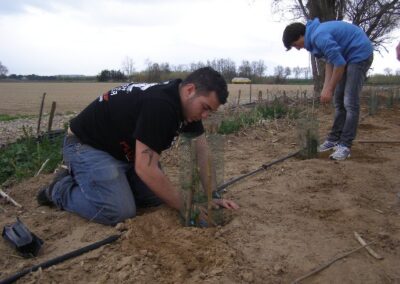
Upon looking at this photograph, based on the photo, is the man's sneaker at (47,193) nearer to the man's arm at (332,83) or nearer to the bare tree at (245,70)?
the man's arm at (332,83)

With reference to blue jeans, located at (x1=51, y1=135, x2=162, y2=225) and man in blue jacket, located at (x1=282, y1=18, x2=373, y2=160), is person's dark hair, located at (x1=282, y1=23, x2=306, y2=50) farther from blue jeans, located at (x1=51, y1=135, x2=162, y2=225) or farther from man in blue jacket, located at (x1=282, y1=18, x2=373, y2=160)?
blue jeans, located at (x1=51, y1=135, x2=162, y2=225)

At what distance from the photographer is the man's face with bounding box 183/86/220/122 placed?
2.58 metres

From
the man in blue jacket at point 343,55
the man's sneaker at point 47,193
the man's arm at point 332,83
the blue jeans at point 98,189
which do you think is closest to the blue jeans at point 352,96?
the man in blue jacket at point 343,55

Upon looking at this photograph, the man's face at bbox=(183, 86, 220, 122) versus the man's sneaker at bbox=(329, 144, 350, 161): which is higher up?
the man's face at bbox=(183, 86, 220, 122)

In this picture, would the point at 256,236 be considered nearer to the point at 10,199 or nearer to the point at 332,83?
the point at 10,199

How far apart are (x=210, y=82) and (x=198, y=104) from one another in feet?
0.55

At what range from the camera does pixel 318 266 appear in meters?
2.28

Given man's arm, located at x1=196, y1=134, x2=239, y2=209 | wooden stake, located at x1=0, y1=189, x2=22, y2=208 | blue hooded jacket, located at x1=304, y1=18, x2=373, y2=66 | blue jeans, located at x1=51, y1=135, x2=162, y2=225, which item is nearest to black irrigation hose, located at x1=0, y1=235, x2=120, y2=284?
blue jeans, located at x1=51, y1=135, x2=162, y2=225

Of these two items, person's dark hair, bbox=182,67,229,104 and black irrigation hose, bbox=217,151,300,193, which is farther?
black irrigation hose, bbox=217,151,300,193

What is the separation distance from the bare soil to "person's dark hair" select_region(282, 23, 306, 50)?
1.44m

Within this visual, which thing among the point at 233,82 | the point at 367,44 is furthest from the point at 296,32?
the point at 233,82

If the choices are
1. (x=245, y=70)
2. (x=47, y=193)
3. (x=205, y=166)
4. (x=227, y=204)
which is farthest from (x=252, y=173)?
(x=245, y=70)

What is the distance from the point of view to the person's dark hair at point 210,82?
8.35 ft

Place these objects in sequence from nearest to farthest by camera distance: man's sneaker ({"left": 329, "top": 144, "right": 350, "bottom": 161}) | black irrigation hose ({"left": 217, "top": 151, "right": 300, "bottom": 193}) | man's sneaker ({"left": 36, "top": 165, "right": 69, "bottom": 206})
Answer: man's sneaker ({"left": 36, "top": 165, "right": 69, "bottom": 206}) → black irrigation hose ({"left": 217, "top": 151, "right": 300, "bottom": 193}) → man's sneaker ({"left": 329, "top": 144, "right": 350, "bottom": 161})
